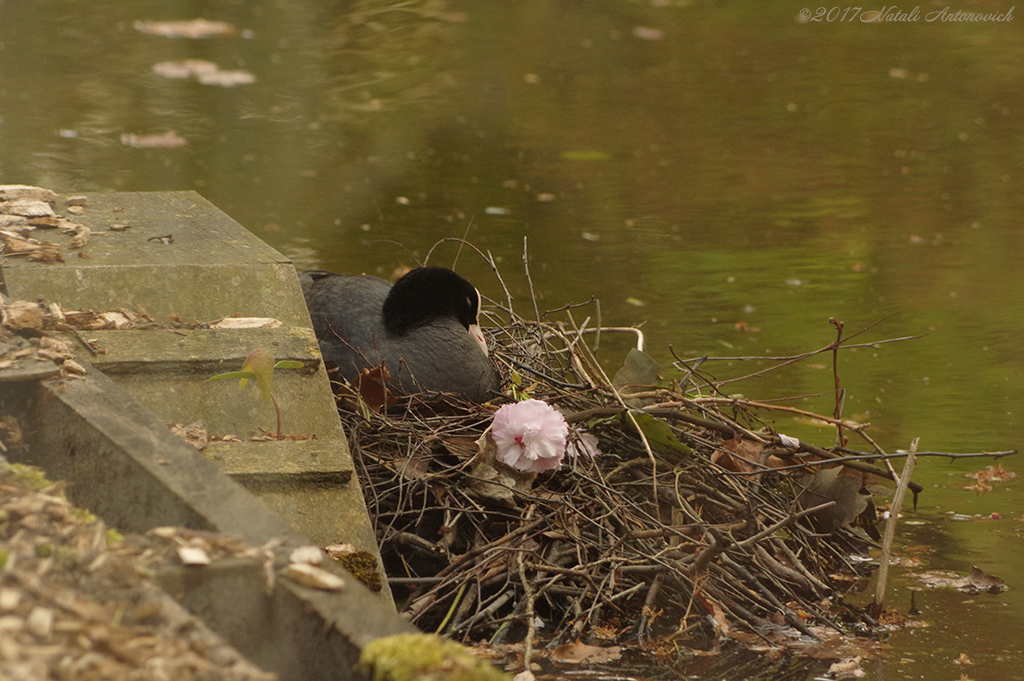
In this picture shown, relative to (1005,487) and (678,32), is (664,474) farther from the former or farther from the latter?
(678,32)

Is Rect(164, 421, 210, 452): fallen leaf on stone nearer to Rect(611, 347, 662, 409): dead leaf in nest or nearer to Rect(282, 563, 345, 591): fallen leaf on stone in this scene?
Rect(282, 563, 345, 591): fallen leaf on stone

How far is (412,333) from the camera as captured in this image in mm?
3490

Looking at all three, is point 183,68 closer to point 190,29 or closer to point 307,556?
point 190,29

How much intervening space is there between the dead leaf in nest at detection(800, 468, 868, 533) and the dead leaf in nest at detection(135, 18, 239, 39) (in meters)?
8.55

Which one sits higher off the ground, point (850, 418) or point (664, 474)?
point (664, 474)

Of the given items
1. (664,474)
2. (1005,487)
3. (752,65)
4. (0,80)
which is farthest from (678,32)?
(664,474)

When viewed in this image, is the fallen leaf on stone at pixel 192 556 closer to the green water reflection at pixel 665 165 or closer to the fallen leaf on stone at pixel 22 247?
the green water reflection at pixel 665 165

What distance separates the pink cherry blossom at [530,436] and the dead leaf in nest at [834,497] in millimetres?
879

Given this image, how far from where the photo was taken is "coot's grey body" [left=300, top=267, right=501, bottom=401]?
3.42 meters

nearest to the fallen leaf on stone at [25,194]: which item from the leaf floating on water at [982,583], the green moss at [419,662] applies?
the green moss at [419,662]

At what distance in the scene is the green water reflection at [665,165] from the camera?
16.5 ft

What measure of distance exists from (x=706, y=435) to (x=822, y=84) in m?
7.81

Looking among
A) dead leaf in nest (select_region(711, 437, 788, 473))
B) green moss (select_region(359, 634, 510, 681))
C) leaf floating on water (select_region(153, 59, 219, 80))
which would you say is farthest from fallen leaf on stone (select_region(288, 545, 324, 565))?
leaf floating on water (select_region(153, 59, 219, 80))

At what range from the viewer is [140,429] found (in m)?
1.99
